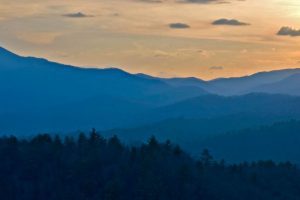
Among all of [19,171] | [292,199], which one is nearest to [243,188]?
[292,199]

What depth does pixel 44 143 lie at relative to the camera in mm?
87125

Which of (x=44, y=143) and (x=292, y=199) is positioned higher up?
(x=44, y=143)

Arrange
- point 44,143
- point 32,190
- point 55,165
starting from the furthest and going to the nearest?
point 44,143 → point 55,165 → point 32,190

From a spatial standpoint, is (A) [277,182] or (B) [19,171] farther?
(A) [277,182]

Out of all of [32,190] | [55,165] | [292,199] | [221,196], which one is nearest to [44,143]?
[55,165]

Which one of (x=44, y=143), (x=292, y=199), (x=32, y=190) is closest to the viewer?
(x=32, y=190)

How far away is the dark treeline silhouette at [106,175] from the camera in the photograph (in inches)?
3004

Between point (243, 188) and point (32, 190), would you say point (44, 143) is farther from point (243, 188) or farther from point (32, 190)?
point (243, 188)

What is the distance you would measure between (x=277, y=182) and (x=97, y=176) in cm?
3040

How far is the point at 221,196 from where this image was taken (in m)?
84.8

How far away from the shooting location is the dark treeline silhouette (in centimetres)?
7631

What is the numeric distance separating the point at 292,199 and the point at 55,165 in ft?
100

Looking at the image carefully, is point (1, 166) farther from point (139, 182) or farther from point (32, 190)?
point (139, 182)

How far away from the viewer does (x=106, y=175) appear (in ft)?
263
